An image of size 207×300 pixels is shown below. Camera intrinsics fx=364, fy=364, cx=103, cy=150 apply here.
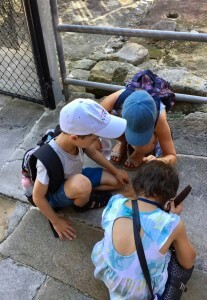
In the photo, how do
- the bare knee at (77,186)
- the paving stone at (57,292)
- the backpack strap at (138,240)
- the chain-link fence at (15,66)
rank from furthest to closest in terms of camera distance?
the chain-link fence at (15,66)
the bare knee at (77,186)
the paving stone at (57,292)
the backpack strap at (138,240)

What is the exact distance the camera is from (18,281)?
1936 millimetres

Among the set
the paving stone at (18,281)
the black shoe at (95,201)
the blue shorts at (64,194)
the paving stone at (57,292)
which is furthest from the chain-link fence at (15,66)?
the paving stone at (57,292)

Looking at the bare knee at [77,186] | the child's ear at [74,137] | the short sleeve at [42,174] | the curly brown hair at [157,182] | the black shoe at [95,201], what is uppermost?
the child's ear at [74,137]

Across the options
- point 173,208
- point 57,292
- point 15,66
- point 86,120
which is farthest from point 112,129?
point 15,66

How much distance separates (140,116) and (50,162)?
53cm

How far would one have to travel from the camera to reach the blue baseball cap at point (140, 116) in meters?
1.94

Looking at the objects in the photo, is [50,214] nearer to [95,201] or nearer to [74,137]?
[95,201]

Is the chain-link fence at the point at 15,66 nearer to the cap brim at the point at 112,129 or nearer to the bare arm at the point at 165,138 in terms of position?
the bare arm at the point at 165,138

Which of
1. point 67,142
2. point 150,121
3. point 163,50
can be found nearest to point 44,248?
point 67,142

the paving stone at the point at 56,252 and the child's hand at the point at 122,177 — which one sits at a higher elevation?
the child's hand at the point at 122,177

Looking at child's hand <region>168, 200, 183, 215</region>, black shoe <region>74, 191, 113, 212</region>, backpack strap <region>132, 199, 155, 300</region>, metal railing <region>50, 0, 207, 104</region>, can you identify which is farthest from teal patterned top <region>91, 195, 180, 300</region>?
metal railing <region>50, 0, 207, 104</region>

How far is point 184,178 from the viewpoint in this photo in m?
2.38

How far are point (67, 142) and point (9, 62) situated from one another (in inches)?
76.2

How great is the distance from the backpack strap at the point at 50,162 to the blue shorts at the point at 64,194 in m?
0.11
